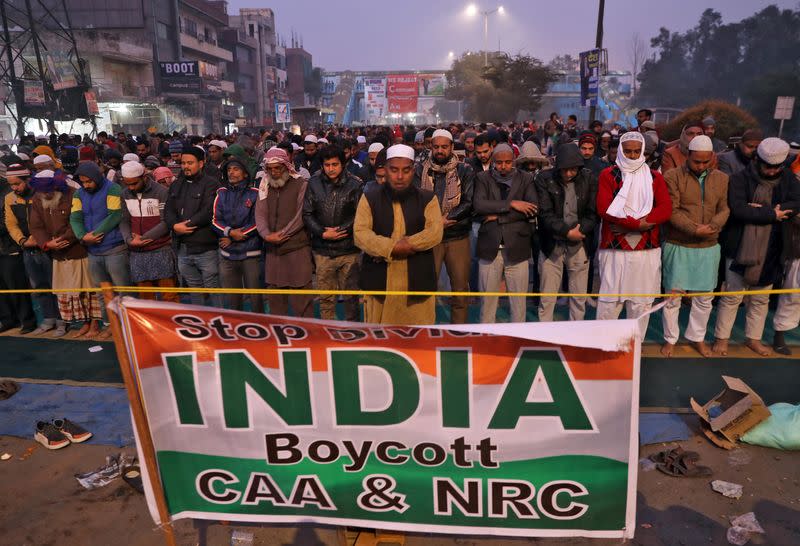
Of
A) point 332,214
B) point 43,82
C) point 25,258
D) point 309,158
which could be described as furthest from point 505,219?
point 43,82

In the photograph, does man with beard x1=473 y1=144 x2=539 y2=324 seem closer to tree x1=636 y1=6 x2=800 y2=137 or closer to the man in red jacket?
the man in red jacket

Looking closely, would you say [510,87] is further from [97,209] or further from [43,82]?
[97,209]

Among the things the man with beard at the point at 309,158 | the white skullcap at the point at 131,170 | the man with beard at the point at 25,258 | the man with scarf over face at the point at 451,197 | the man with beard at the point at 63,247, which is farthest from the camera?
the man with beard at the point at 309,158

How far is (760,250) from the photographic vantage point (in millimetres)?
5375

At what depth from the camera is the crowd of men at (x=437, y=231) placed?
201 inches

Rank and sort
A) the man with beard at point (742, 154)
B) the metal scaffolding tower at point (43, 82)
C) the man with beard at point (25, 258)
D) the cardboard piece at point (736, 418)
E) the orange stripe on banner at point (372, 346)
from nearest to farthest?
the orange stripe on banner at point (372, 346), the cardboard piece at point (736, 418), the man with beard at point (742, 154), the man with beard at point (25, 258), the metal scaffolding tower at point (43, 82)

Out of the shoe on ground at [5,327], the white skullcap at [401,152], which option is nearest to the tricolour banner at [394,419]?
the white skullcap at [401,152]

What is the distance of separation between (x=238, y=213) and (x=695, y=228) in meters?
4.53

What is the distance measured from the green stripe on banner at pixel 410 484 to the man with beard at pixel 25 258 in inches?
199

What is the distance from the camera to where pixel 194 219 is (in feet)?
20.0

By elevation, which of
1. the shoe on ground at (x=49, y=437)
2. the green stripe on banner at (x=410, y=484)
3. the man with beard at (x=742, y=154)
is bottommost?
the shoe on ground at (x=49, y=437)

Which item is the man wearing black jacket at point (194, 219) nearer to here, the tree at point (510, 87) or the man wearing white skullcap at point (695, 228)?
the man wearing white skullcap at point (695, 228)

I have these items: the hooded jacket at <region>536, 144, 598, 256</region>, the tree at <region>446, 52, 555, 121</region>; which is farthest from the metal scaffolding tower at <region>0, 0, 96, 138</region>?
the tree at <region>446, 52, 555, 121</region>

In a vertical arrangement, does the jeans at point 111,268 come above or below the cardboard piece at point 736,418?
above
